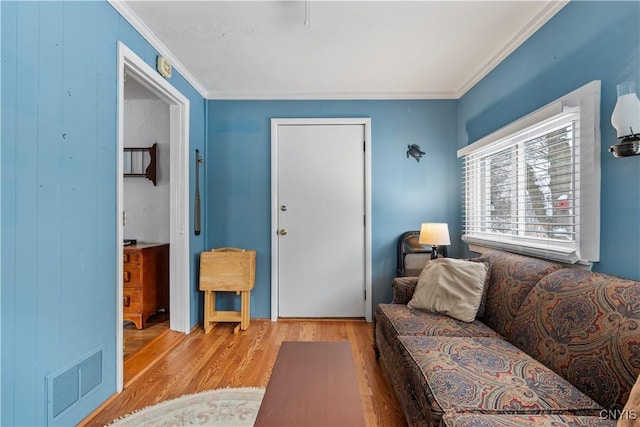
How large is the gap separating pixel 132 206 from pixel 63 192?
2208 mm

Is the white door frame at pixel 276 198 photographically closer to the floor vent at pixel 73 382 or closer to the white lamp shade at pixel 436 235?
the white lamp shade at pixel 436 235

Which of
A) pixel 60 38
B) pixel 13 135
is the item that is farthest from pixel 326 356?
pixel 60 38

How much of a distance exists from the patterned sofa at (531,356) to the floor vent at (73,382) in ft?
5.53

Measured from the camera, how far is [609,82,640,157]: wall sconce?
4.26 ft

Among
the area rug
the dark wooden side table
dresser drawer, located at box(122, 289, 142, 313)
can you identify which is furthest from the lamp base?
dresser drawer, located at box(122, 289, 142, 313)

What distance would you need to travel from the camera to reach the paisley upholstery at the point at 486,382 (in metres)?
1.08

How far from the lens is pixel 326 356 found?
5.02ft

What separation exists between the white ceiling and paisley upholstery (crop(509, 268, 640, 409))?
1648 mm

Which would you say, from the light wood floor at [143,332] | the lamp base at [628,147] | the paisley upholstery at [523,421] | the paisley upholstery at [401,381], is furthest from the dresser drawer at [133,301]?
the lamp base at [628,147]

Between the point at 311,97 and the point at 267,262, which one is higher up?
the point at 311,97

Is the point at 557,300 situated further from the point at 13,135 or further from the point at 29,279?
the point at 13,135

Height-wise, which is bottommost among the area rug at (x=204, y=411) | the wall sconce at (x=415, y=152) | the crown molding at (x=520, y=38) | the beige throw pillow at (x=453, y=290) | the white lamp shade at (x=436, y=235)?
the area rug at (x=204, y=411)

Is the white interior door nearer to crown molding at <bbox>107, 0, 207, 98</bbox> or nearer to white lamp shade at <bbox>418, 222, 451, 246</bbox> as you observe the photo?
white lamp shade at <bbox>418, 222, 451, 246</bbox>

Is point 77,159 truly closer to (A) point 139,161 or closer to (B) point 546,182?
(A) point 139,161
